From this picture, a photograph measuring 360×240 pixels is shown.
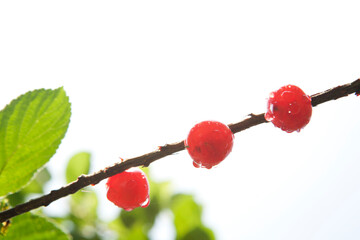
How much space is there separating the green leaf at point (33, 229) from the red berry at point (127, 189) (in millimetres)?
227

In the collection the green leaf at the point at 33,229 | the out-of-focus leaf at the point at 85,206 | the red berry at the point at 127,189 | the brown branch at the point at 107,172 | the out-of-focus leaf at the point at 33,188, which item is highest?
→ the brown branch at the point at 107,172

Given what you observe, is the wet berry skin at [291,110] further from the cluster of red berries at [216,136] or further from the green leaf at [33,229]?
the green leaf at [33,229]

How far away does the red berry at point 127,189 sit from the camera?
1.07 m

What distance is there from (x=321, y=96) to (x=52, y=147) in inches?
31.2

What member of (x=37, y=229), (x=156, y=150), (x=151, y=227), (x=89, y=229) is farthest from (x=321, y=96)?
(x=89, y=229)

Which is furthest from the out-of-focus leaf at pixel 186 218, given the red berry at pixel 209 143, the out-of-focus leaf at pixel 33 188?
the red berry at pixel 209 143

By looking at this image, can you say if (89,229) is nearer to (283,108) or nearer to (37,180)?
(37,180)

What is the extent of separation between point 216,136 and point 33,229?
67 centimetres

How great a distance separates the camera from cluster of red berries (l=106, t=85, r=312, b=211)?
97cm

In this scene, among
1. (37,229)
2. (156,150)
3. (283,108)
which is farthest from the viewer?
(37,229)

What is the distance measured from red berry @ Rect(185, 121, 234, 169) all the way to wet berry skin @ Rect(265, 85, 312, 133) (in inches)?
5.4

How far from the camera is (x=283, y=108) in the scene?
1011mm

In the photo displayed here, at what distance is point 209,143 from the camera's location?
0.97 meters

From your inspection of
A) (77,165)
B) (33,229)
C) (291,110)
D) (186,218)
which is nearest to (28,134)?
(33,229)
